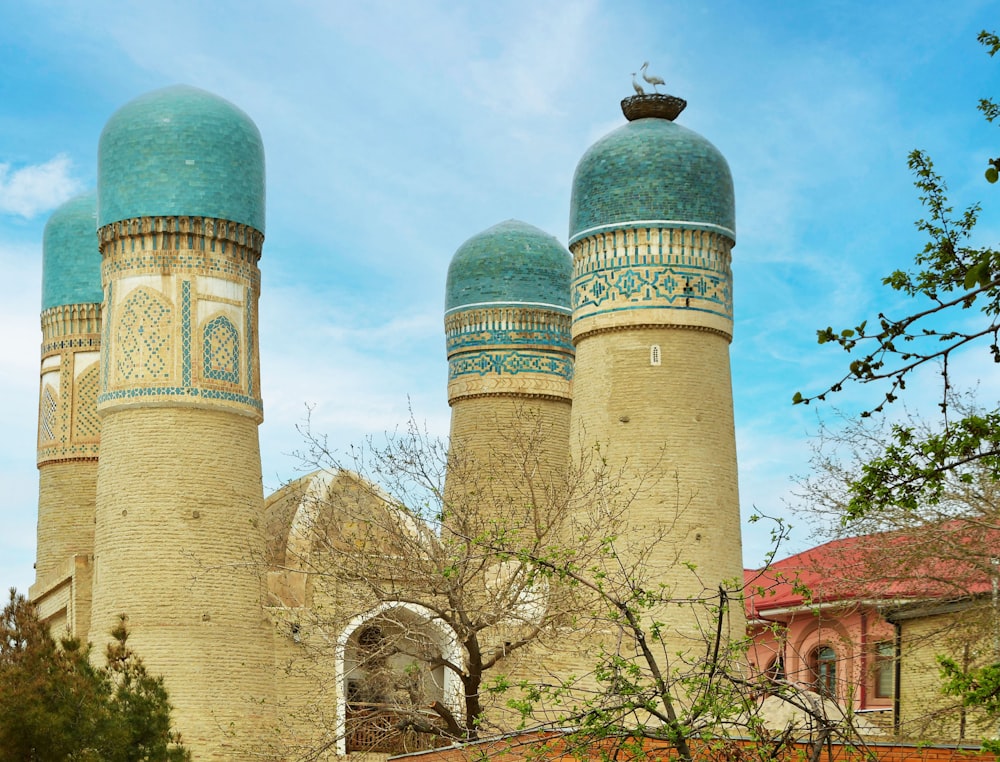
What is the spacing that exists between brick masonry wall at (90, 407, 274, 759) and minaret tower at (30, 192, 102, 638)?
6.61 m

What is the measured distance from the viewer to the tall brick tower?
20516 millimetres

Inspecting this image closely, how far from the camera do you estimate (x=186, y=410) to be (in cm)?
2105

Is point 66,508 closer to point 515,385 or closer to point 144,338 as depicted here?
point 144,338

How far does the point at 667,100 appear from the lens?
75.0 feet

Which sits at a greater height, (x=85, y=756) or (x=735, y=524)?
(x=735, y=524)

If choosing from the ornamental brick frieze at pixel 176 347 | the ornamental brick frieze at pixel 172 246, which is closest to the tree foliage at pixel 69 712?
the ornamental brick frieze at pixel 176 347

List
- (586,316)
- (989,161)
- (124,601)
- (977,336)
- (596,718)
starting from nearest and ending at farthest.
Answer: (989,161), (977,336), (596,718), (124,601), (586,316)

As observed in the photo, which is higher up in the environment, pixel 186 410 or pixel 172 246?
pixel 172 246

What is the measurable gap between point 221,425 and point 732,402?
22.0ft

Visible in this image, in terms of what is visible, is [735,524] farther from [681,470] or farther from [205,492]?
[205,492]

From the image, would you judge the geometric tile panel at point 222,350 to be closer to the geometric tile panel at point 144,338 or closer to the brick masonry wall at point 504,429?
the geometric tile panel at point 144,338

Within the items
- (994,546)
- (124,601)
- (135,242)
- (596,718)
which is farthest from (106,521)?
(596,718)

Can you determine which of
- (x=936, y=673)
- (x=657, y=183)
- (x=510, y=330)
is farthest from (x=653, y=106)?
(x=936, y=673)

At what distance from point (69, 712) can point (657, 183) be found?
1104cm
